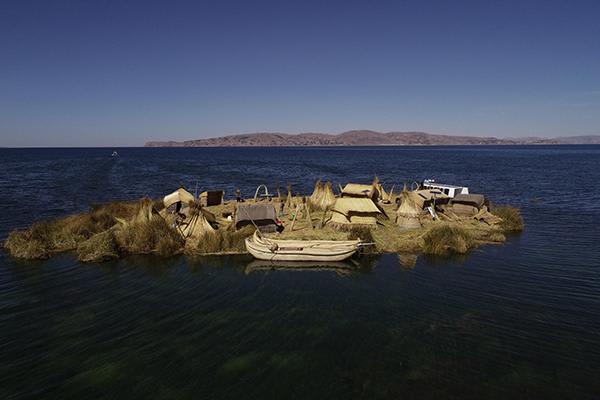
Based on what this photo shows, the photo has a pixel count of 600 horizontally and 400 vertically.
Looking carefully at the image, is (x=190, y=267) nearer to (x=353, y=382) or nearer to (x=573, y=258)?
(x=353, y=382)

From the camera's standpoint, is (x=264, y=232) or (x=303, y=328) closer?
(x=303, y=328)

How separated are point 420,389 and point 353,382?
189cm

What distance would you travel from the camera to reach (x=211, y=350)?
1206 centimetres

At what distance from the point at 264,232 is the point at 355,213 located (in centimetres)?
A: 670

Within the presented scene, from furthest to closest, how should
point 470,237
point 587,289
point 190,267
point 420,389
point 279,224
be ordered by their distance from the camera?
1. point 279,224
2. point 470,237
3. point 190,267
4. point 587,289
5. point 420,389

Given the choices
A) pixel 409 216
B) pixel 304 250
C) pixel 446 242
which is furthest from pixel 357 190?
pixel 304 250

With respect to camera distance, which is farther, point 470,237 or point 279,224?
point 279,224

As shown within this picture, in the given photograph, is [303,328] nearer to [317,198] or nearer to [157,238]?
[157,238]

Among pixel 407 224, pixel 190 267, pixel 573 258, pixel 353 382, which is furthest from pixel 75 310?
pixel 573 258

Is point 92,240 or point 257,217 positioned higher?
point 257,217

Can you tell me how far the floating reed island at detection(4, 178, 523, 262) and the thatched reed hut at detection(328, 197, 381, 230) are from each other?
72mm

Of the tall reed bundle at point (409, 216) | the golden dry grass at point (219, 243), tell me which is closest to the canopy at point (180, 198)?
the golden dry grass at point (219, 243)

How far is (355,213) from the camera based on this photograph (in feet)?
85.2

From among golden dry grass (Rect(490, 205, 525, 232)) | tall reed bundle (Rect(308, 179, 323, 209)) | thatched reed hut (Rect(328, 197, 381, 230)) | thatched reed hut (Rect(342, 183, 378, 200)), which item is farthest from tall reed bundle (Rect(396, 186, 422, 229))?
tall reed bundle (Rect(308, 179, 323, 209))
